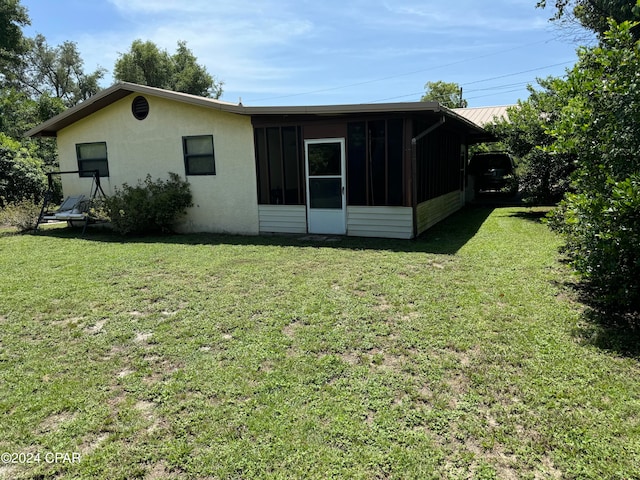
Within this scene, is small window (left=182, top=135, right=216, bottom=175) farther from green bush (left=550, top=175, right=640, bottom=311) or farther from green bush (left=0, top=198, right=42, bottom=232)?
green bush (left=550, top=175, right=640, bottom=311)

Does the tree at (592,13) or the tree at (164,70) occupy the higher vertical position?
the tree at (164,70)

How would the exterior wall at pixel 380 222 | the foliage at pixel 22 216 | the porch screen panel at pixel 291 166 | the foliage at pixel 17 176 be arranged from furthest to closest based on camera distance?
1. the foliage at pixel 17 176
2. the foliage at pixel 22 216
3. the porch screen panel at pixel 291 166
4. the exterior wall at pixel 380 222

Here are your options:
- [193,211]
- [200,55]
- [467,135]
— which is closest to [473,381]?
[193,211]

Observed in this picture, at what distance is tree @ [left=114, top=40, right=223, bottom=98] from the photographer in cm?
3009

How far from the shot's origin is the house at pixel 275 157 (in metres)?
7.99

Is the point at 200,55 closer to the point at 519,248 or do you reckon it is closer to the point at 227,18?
the point at 227,18

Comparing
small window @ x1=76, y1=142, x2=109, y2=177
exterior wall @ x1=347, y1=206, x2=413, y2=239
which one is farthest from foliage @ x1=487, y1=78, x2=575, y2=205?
small window @ x1=76, y1=142, x2=109, y2=177

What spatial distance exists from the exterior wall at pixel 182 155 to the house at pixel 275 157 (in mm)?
24

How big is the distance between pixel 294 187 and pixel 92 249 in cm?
413

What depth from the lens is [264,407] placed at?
270 centimetres

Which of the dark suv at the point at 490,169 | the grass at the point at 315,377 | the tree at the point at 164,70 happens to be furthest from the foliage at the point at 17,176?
the tree at the point at 164,70

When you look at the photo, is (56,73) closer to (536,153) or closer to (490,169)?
(490,169)

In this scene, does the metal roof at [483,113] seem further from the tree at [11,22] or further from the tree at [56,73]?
the tree at [56,73]

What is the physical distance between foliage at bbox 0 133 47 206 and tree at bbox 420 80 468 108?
106 ft
